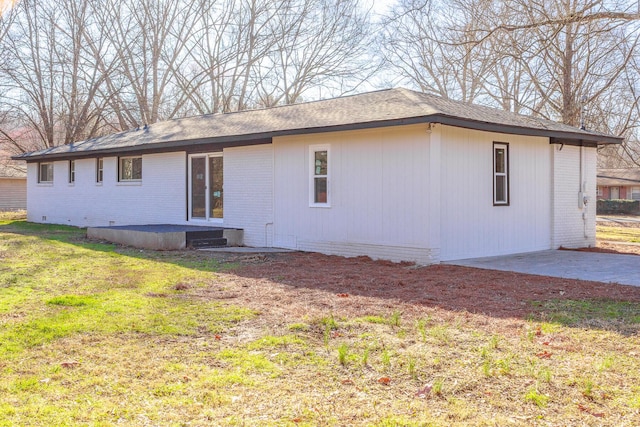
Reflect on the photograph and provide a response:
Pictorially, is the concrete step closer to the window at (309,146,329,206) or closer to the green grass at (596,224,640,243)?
the window at (309,146,329,206)

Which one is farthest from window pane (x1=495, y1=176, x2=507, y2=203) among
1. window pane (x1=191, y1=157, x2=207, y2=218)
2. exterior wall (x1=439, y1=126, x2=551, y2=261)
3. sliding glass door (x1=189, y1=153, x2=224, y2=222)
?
window pane (x1=191, y1=157, x2=207, y2=218)

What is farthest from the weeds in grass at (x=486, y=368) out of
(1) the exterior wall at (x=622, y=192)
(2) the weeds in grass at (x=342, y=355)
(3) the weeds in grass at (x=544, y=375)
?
(1) the exterior wall at (x=622, y=192)

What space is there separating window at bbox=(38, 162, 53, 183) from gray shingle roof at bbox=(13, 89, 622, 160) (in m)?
3.14

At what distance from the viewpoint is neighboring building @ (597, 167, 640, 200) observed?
43812 mm

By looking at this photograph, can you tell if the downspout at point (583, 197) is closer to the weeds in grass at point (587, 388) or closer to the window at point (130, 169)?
the weeds in grass at point (587, 388)

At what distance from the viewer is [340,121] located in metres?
11.4

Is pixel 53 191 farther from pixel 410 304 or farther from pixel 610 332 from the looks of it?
pixel 610 332

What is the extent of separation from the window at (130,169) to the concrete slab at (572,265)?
10.0 m

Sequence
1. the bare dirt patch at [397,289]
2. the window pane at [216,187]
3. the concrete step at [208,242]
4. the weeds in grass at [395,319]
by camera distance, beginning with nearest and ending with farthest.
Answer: the weeds in grass at [395,319], the bare dirt patch at [397,289], the concrete step at [208,242], the window pane at [216,187]

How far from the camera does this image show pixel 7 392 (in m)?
3.86

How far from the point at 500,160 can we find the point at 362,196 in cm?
303

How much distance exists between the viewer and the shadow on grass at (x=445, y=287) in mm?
6520

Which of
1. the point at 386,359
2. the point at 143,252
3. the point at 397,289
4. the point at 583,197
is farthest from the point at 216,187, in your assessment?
the point at 386,359

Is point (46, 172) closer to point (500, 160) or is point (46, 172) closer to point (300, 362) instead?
point (500, 160)
